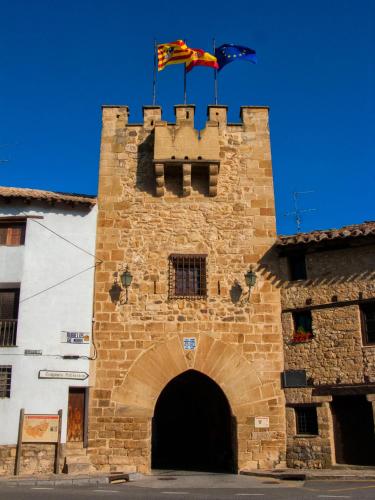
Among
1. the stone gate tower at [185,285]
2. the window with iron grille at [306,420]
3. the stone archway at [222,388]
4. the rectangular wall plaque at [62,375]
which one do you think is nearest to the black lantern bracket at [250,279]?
the stone gate tower at [185,285]

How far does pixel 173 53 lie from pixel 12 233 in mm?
7574

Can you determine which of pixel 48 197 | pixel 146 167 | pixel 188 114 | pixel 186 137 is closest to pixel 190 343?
pixel 146 167

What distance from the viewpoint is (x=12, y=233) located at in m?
15.1

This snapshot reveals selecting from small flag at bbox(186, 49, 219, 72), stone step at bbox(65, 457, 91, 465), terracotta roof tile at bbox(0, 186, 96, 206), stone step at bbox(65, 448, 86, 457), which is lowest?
stone step at bbox(65, 457, 91, 465)

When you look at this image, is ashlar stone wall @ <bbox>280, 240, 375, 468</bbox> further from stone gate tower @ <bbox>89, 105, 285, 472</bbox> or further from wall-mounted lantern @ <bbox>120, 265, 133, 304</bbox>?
wall-mounted lantern @ <bbox>120, 265, 133, 304</bbox>

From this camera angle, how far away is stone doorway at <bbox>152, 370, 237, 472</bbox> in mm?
17094

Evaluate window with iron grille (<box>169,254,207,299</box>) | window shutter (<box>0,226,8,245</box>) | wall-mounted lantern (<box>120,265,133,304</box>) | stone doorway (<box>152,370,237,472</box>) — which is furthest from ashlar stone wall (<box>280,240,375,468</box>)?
window shutter (<box>0,226,8,245</box>)

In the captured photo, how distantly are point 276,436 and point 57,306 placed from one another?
22.0ft

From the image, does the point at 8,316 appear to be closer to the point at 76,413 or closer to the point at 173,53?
the point at 76,413

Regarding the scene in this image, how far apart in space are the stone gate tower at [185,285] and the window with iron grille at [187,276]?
0.09 feet

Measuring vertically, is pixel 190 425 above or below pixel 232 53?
below

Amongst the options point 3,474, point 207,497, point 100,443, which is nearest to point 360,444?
point 207,497

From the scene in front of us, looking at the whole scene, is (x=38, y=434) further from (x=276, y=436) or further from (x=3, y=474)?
(x=276, y=436)

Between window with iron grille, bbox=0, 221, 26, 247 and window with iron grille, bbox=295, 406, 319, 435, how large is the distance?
8834 mm
